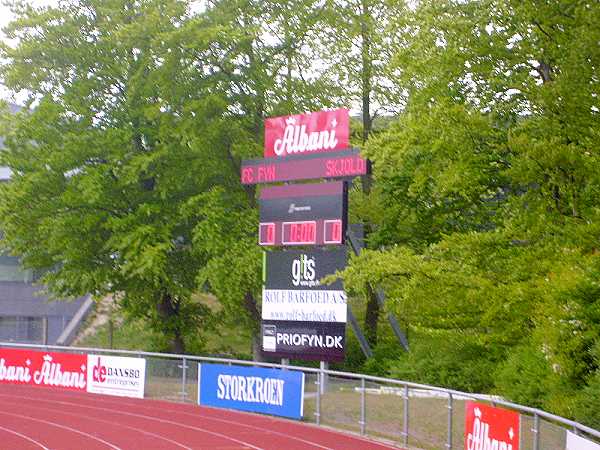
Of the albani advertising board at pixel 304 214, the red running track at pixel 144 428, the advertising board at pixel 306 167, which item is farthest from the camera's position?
the advertising board at pixel 306 167

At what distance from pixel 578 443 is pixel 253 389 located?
14.7 meters

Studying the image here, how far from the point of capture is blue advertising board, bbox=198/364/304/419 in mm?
26891

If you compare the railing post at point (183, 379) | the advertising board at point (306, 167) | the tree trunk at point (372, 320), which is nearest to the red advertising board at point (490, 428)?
the advertising board at point (306, 167)

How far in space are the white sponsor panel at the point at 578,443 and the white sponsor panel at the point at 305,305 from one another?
13.4 metres

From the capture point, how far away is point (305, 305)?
28719mm

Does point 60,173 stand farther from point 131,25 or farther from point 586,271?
point 586,271

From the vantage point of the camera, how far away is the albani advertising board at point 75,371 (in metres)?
32.3

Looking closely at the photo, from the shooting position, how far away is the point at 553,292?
68.4 ft

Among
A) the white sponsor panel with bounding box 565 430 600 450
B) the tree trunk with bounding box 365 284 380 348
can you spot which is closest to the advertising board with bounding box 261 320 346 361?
the tree trunk with bounding box 365 284 380 348

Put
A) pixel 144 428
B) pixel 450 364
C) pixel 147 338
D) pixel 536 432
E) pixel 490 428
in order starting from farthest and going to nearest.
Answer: pixel 147 338
pixel 450 364
pixel 144 428
pixel 490 428
pixel 536 432

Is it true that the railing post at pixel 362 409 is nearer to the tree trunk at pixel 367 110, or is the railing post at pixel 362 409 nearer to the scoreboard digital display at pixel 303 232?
the scoreboard digital display at pixel 303 232

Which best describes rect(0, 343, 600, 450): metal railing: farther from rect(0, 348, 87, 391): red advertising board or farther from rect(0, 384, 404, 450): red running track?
rect(0, 348, 87, 391): red advertising board

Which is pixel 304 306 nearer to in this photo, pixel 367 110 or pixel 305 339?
pixel 305 339

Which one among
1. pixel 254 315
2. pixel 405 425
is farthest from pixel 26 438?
pixel 254 315
